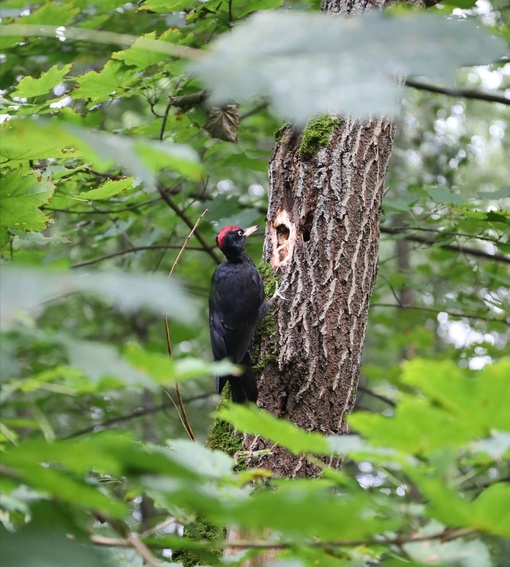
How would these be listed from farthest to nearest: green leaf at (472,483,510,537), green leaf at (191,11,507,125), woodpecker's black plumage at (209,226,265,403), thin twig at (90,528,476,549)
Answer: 1. woodpecker's black plumage at (209,226,265,403)
2. thin twig at (90,528,476,549)
3. green leaf at (472,483,510,537)
4. green leaf at (191,11,507,125)

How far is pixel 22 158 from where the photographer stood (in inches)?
79.0

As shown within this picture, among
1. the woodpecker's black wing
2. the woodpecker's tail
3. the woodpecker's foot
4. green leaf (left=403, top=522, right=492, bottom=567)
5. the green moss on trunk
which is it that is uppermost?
green leaf (left=403, top=522, right=492, bottom=567)

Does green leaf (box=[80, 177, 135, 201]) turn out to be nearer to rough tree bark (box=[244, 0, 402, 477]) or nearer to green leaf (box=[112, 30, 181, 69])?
green leaf (box=[112, 30, 181, 69])

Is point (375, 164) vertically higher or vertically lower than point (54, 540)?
lower

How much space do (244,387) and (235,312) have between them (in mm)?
831

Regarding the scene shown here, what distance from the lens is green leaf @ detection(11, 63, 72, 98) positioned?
251cm

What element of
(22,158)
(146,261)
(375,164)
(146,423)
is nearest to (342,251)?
(375,164)

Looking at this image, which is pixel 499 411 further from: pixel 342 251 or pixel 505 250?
pixel 505 250

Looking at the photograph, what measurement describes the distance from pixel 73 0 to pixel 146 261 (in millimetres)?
3784

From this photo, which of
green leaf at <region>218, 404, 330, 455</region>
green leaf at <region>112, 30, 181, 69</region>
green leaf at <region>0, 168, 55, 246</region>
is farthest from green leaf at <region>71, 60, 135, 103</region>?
green leaf at <region>218, 404, 330, 455</region>

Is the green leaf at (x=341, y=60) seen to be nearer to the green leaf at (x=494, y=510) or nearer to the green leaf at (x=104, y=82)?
the green leaf at (x=494, y=510)

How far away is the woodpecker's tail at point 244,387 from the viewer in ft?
8.82

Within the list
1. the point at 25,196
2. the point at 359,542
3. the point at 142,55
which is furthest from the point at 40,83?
the point at 359,542

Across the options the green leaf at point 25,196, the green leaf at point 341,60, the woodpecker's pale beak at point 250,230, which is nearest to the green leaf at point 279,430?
the green leaf at point 341,60
